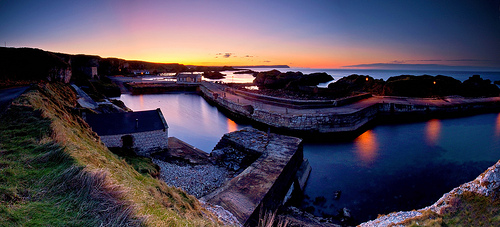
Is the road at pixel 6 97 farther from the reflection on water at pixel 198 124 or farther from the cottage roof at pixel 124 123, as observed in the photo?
the reflection on water at pixel 198 124

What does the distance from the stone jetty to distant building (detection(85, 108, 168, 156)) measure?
343 cm

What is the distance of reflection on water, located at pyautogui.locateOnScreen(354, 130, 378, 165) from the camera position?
1619 cm

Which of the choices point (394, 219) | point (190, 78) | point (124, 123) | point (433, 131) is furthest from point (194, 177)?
point (190, 78)

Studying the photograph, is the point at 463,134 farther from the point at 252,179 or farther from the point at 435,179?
the point at 252,179

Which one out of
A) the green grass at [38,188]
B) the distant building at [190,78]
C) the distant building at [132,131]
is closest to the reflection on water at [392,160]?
the distant building at [132,131]

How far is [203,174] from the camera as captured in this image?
10969 mm

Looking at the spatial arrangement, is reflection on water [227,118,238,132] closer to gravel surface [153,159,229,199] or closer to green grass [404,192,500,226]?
gravel surface [153,159,229,199]

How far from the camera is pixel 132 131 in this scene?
12188 mm

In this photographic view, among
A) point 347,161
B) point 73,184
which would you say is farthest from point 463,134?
point 73,184

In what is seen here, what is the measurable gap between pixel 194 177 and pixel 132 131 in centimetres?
463

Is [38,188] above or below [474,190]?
above

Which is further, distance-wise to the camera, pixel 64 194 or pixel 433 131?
pixel 433 131

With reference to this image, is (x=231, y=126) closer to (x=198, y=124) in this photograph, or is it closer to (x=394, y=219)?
(x=198, y=124)

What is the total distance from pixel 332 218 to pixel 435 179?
8.13 meters
